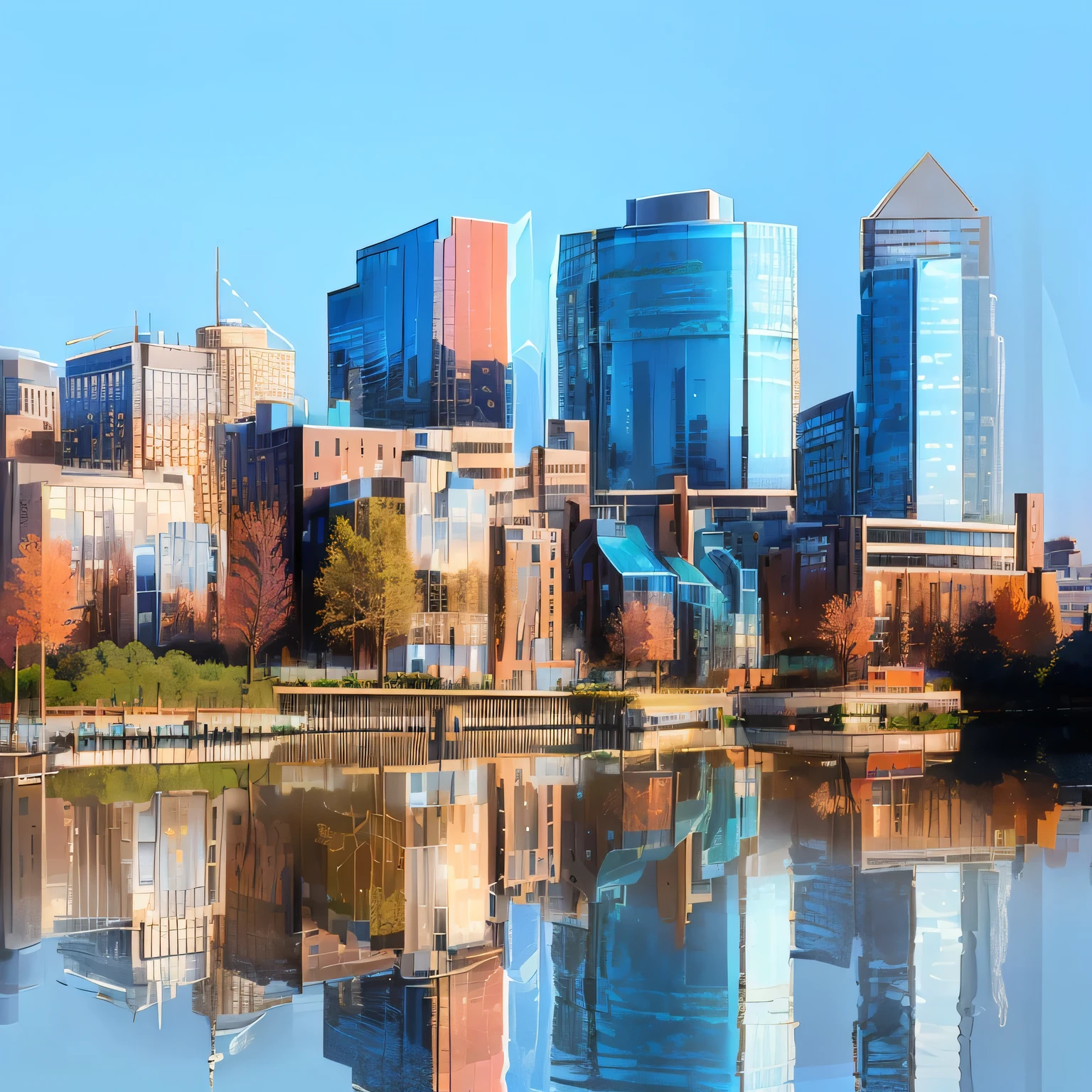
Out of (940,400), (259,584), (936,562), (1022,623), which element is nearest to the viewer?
(259,584)

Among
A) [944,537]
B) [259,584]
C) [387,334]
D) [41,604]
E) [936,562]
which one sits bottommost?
[41,604]

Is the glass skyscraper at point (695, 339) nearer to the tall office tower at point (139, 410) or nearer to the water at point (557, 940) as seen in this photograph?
the tall office tower at point (139, 410)

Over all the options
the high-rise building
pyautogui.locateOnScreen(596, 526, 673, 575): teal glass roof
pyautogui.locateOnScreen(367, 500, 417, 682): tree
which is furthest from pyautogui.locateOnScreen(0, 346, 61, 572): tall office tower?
the high-rise building

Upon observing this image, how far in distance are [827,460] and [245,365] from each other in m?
28.7

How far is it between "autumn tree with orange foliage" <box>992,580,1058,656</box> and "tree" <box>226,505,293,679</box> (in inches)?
770

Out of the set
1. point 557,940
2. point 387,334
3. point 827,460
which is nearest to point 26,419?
point 387,334

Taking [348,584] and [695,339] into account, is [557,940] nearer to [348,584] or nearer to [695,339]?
[348,584]

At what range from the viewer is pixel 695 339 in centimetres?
4991

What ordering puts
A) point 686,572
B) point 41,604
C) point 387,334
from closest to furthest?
point 41,604 → point 686,572 → point 387,334

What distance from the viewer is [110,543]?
113ft

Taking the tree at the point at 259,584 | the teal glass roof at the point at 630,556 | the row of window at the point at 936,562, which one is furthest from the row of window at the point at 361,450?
the row of window at the point at 936,562

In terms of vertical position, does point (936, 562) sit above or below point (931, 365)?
below

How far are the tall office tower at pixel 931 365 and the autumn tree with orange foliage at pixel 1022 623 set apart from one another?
661cm

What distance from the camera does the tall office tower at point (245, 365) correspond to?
57531 millimetres
